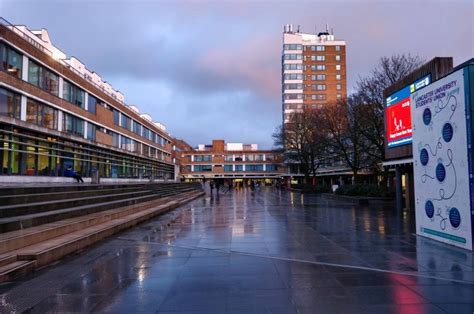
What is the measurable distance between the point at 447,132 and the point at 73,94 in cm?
3888

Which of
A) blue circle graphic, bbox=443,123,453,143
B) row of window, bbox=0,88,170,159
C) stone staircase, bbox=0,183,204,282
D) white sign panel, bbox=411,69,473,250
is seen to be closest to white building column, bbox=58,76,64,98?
row of window, bbox=0,88,170,159

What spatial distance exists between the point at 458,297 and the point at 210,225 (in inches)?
417

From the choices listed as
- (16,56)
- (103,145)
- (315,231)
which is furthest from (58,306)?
(103,145)

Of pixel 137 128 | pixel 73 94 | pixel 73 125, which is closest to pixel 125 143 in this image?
pixel 137 128

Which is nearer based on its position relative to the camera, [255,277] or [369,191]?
[255,277]

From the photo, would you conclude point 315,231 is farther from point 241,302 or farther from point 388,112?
point 388,112

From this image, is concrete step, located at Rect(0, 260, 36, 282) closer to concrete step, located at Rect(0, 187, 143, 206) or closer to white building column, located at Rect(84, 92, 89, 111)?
concrete step, located at Rect(0, 187, 143, 206)

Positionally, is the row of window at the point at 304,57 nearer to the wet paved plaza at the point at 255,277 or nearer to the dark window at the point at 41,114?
the dark window at the point at 41,114

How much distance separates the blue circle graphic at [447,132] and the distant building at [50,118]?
13883mm

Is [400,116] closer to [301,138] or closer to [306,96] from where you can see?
[301,138]

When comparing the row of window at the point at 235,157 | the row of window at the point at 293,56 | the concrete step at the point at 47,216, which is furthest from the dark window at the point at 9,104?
the row of window at the point at 293,56

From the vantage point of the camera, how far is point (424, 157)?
11.9 metres

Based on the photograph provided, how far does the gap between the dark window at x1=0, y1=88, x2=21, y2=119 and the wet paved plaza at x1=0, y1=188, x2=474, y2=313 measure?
70.8 ft

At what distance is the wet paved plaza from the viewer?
224 inches
